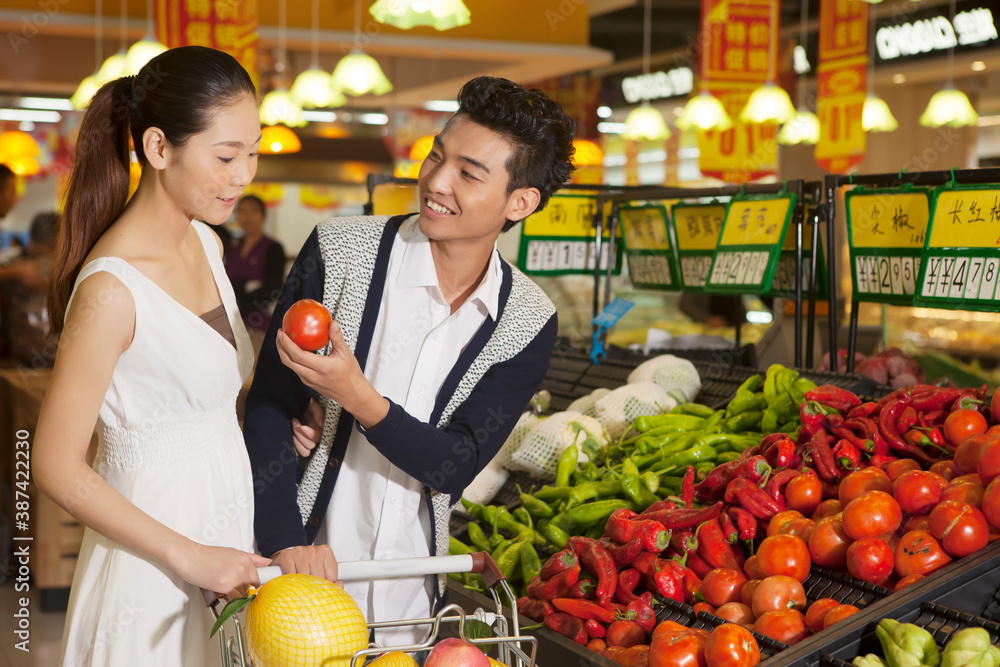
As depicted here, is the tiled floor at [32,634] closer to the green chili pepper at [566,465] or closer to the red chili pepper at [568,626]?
the green chili pepper at [566,465]

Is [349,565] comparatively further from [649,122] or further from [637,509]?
[649,122]

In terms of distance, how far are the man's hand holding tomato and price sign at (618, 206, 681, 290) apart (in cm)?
257

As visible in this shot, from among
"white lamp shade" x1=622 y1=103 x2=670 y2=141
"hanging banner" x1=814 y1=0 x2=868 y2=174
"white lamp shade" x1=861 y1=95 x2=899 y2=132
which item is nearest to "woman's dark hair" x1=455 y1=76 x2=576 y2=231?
"hanging banner" x1=814 y1=0 x2=868 y2=174

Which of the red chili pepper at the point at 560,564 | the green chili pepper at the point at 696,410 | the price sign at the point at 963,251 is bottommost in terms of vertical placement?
→ the red chili pepper at the point at 560,564

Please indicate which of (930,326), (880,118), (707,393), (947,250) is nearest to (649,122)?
(880,118)

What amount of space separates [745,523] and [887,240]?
4.06 ft

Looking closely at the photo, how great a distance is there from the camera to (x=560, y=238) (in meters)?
4.08

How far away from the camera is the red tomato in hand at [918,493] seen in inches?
74.5

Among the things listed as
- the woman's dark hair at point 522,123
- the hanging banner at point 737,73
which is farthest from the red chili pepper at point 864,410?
the hanging banner at point 737,73

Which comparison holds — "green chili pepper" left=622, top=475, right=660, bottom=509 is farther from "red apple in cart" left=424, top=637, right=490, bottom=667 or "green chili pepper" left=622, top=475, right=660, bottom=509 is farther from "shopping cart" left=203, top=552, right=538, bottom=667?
"red apple in cart" left=424, top=637, right=490, bottom=667

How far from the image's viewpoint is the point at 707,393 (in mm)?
3346

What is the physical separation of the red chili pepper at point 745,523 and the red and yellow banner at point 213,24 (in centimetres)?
641

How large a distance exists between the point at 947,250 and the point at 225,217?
6.54 feet

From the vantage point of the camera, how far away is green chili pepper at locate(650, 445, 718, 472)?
2.63 metres
